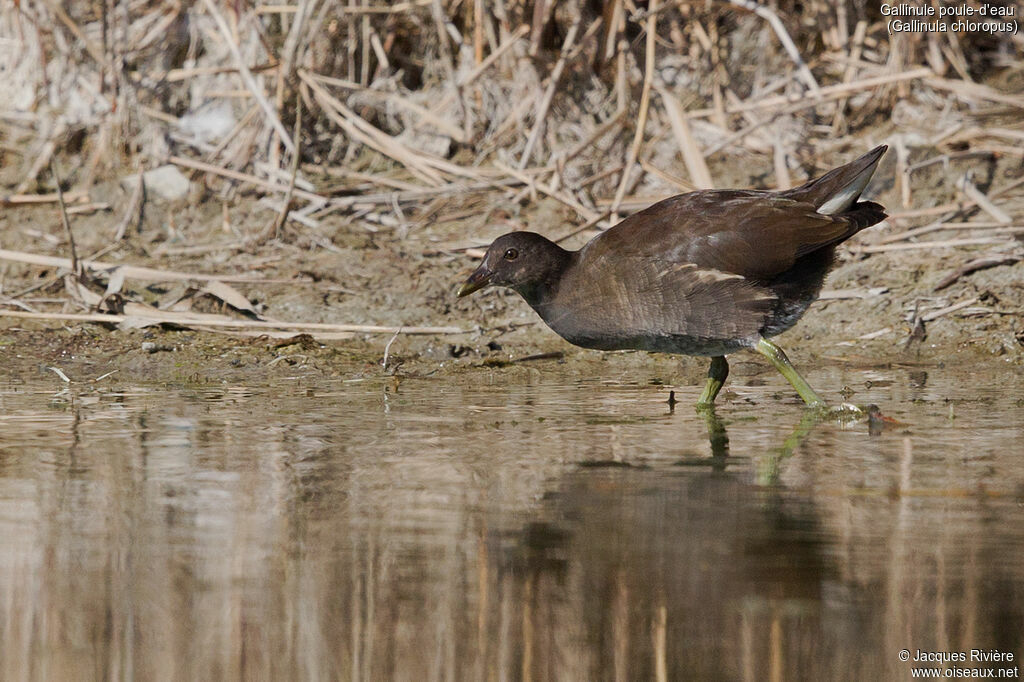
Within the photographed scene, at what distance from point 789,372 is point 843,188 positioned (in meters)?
0.84

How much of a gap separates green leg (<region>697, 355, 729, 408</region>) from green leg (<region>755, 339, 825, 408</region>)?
0.21m

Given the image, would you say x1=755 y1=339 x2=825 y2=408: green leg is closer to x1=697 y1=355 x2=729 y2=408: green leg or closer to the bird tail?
x1=697 y1=355 x2=729 y2=408: green leg

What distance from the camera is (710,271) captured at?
534 cm

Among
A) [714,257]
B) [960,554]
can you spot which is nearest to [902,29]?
[714,257]

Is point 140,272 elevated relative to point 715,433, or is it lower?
elevated

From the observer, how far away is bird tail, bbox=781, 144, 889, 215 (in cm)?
554

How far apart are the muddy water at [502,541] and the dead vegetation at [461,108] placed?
3034 millimetres

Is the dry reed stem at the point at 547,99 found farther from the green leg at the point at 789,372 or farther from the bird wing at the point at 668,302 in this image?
the green leg at the point at 789,372

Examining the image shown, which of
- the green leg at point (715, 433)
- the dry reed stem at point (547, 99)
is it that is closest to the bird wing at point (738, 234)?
the green leg at point (715, 433)

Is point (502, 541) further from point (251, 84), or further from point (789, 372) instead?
point (251, 84)

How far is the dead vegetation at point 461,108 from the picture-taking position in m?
7.95

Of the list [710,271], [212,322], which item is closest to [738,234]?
[710,271]

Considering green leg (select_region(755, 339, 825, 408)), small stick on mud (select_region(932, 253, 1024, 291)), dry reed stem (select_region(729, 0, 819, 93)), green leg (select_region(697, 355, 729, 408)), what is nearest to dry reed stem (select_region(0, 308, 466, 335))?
green leg (select_region(697, 355, 729, 408))

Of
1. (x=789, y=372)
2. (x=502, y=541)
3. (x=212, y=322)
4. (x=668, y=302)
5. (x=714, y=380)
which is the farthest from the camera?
(x=212, y=322)
